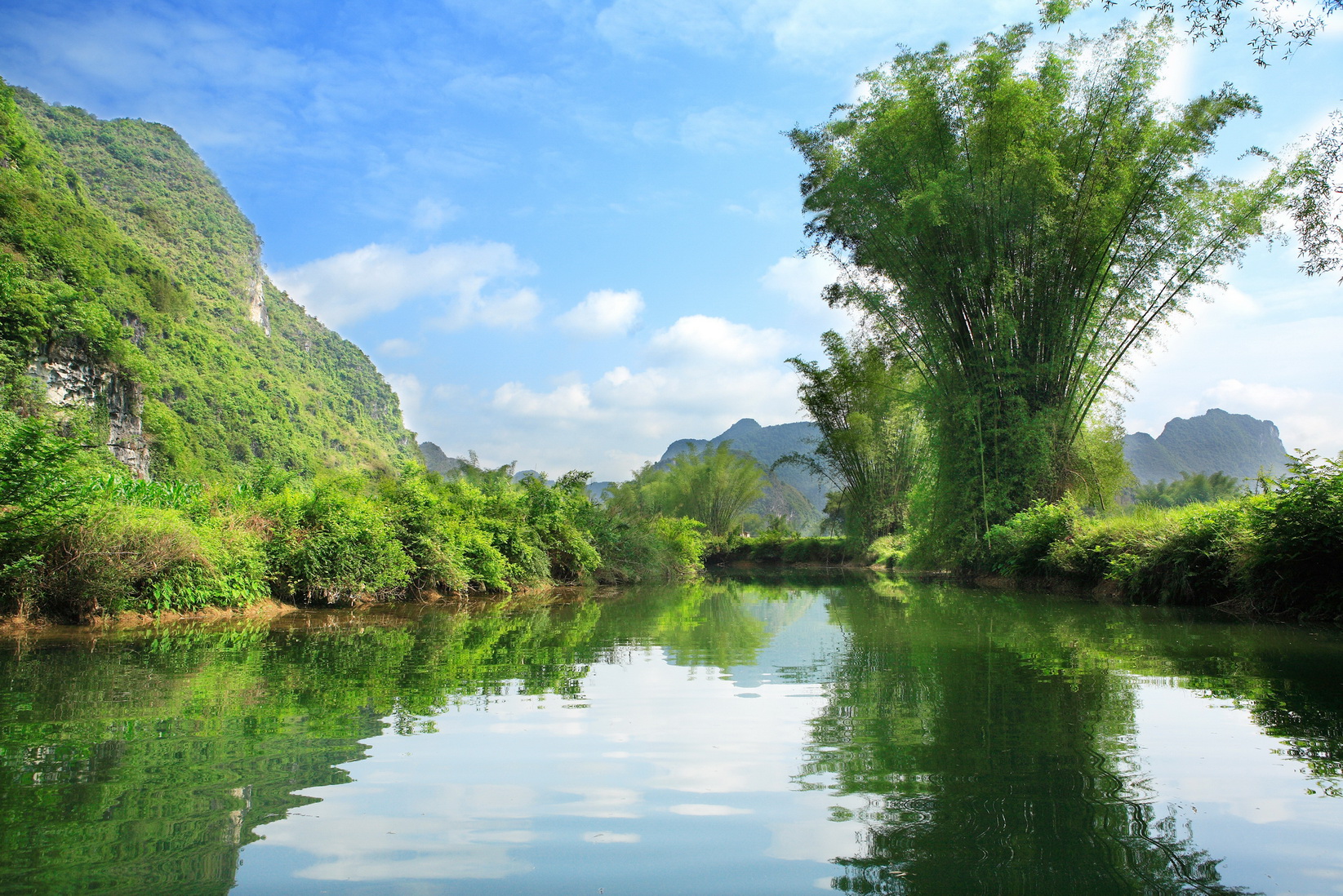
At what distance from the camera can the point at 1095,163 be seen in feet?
45.1

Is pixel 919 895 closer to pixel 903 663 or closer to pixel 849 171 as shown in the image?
pixel 903 663

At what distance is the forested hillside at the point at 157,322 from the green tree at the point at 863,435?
15.9 meters

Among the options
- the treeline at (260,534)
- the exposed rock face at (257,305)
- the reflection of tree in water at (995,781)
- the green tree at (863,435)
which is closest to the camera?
the reflection of tree in water at (995,781)

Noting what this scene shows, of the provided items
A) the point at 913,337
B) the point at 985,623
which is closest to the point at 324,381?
the point at 913,337

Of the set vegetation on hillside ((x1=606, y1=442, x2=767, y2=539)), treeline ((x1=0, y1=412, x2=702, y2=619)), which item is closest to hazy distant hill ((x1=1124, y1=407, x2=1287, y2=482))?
vegetation on hillside ((x1=606, y1=442, x2=767, y2=539))

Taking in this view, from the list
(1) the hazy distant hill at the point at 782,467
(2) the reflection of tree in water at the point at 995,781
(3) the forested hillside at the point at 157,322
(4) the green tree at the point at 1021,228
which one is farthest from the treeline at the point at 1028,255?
(1) the hazy distant hill at the point at 782,467

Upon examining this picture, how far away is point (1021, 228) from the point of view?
47.9 ft

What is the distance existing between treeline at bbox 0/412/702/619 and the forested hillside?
136 cm

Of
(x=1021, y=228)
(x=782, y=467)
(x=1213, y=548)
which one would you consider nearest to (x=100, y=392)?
(x=1021, y=228)

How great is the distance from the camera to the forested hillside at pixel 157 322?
113 ft

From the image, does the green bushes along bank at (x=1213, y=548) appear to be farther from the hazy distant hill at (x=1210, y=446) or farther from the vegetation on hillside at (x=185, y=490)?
the hazy distant hill at (x=1210, y=446)

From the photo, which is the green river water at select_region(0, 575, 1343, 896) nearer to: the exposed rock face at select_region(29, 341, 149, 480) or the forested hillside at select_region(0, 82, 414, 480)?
the forested hillside at select_region(0, 82, 414, 480)

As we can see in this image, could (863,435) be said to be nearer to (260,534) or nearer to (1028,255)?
(1028,255)

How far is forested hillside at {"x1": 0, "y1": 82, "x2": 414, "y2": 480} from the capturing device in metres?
34.5
